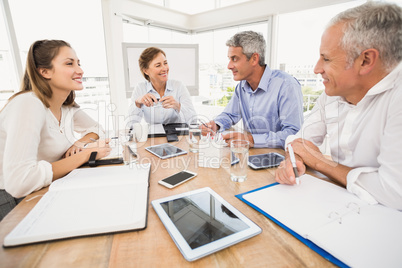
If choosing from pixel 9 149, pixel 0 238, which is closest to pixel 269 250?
pixel 0 238

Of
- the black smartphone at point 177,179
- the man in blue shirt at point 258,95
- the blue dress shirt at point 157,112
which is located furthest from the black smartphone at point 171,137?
the blue dress shirt at point 157,112

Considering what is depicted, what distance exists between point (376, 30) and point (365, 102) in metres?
0.28

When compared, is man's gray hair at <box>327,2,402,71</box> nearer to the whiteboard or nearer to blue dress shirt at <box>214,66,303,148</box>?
blue dress shirt at <box>214,66,303,148</box>

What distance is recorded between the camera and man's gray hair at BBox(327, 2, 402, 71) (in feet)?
2.65

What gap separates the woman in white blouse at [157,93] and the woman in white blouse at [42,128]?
0.69 m

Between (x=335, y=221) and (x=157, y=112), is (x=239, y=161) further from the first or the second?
(x=157, y=112)

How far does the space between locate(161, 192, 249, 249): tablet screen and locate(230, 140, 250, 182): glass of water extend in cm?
20

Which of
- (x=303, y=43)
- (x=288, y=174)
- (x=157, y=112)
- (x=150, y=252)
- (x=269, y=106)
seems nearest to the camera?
(x=150, y=252)

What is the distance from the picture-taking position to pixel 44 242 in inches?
22.0

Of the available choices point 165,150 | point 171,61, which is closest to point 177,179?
point 165,150

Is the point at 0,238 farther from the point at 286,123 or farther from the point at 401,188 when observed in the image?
the point at 286,123

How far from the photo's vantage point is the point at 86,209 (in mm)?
650

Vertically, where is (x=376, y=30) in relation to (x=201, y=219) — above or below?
above

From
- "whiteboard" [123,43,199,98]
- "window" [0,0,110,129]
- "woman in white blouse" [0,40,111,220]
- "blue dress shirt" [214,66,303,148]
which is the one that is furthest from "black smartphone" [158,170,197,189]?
"whiteboard" [123,43,199,98]
